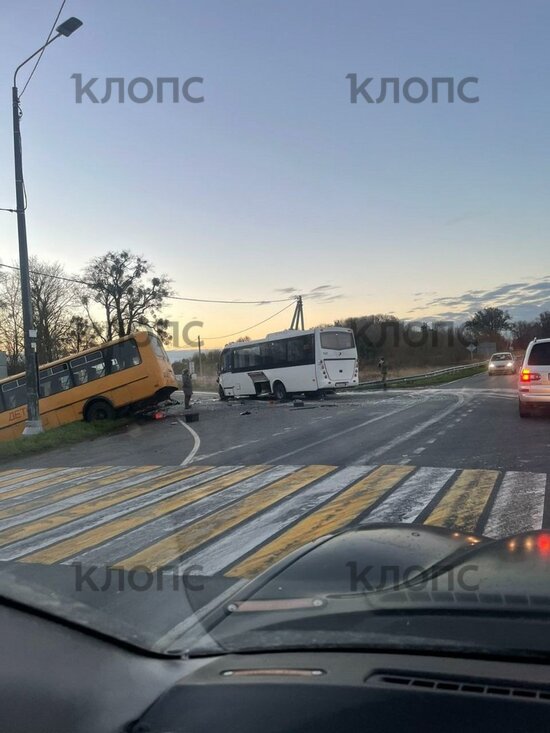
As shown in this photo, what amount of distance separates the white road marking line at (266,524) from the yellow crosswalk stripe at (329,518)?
0.42 feet

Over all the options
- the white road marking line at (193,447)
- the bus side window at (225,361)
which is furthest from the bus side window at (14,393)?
the bus side window at (225,361)

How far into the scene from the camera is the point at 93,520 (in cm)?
746

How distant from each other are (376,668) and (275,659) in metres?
0.33

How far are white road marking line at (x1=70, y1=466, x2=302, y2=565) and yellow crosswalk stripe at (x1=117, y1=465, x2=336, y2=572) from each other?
13 cm

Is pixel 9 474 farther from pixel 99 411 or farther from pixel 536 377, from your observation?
pixel 536 377

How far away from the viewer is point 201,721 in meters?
1.65

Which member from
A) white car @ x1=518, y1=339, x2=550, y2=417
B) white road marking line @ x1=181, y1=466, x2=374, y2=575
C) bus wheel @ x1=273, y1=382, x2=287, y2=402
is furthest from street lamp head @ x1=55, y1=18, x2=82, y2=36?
bus wheel @ x1=273, y1=382, x2=287, y2=402

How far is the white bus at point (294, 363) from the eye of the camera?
1181 inches

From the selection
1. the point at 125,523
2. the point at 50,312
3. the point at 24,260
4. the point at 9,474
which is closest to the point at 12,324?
the point at 50,312

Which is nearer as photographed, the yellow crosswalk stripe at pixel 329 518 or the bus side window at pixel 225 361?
the yellow crosswalk stripe at pixel 329 518

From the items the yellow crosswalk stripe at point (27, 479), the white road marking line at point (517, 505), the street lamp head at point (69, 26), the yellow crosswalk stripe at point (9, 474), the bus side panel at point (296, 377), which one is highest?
the street lamp head at point (69, 26)

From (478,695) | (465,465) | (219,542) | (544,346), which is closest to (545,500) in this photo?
(465,465)

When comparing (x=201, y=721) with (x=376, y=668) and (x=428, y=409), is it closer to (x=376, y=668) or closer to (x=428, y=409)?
(x=376, y=668)

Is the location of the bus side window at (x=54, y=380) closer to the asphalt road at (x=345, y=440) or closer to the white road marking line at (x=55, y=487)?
the asphalt road at (x=345, y=440)
